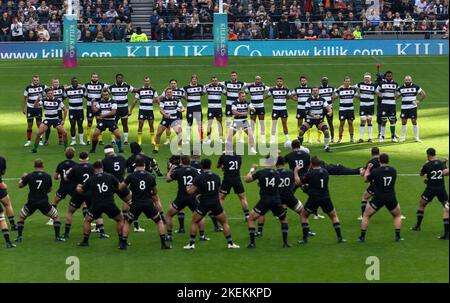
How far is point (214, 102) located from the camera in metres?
40.3

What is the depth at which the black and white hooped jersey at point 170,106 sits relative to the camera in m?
37.8

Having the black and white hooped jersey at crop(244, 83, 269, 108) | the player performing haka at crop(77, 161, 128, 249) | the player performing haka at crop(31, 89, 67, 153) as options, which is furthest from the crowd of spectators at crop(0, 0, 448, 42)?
the player performing haka at crop(77, 161, 128, 249)

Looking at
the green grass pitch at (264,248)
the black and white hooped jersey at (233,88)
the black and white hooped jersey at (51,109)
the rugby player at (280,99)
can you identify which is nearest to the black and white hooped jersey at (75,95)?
the black and white hooped jersey at (51,109)

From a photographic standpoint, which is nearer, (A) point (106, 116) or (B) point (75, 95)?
(A) point (106, 116)

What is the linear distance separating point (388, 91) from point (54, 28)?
22923 millimetres

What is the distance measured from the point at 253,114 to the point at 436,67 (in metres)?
18.3

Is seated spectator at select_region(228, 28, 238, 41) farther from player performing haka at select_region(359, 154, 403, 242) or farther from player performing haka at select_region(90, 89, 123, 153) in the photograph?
player performing haka at select_region(359, 154, 403, 242)

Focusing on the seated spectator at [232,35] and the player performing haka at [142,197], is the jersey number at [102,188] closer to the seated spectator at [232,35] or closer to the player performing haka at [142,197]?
the player performing haka at [142,197]

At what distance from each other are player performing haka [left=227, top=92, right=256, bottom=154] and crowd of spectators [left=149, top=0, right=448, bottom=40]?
19622 mm

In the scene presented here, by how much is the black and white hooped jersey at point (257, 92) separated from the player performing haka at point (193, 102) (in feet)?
5.77

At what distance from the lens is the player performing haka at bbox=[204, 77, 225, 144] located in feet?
131

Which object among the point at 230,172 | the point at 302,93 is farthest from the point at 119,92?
the point at 230,172

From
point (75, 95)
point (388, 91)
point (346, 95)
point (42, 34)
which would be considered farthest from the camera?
point (42, 34)

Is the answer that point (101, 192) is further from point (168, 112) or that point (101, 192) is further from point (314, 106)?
point (314, 106)
